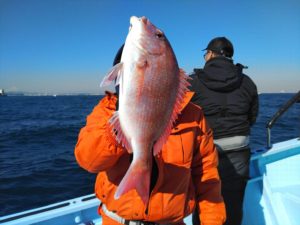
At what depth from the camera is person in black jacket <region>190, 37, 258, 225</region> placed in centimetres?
353

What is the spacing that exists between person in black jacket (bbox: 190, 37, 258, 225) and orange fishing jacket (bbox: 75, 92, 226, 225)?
3.71 ft

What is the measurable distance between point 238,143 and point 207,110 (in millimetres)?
551

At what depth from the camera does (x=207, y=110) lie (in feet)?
11.6

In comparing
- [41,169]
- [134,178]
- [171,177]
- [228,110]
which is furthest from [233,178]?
[41,169]

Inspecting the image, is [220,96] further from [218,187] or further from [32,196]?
[32,196]

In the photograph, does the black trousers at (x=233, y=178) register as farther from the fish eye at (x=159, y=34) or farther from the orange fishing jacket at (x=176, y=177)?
the fish eye at (x=159, y=34)

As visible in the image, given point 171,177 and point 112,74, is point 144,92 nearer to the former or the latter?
point 112,74

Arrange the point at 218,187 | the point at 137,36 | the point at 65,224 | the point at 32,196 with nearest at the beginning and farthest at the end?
the point at 137,36 < the point at 218,187 < the point at 65,224 < the point at 32,196

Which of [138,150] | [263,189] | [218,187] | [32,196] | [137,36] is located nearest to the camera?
[137,36]

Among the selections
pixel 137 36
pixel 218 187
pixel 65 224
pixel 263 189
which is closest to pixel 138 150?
pixel 137 36

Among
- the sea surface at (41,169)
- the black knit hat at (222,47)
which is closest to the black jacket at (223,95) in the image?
the black knit hat at (222,47)

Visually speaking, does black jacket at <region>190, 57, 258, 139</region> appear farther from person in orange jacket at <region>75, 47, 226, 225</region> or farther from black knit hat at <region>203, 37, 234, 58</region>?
person in orange jacket at <region>75, 47, 226, 225</region>

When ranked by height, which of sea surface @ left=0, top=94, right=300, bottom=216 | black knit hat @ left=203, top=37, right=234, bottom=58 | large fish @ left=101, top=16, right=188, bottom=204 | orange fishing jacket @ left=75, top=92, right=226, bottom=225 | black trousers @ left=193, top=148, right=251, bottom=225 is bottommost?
sea surface @ left=0, top=94, right=300, bottom=216

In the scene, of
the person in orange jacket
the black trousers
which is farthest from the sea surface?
the person in orange jacket
